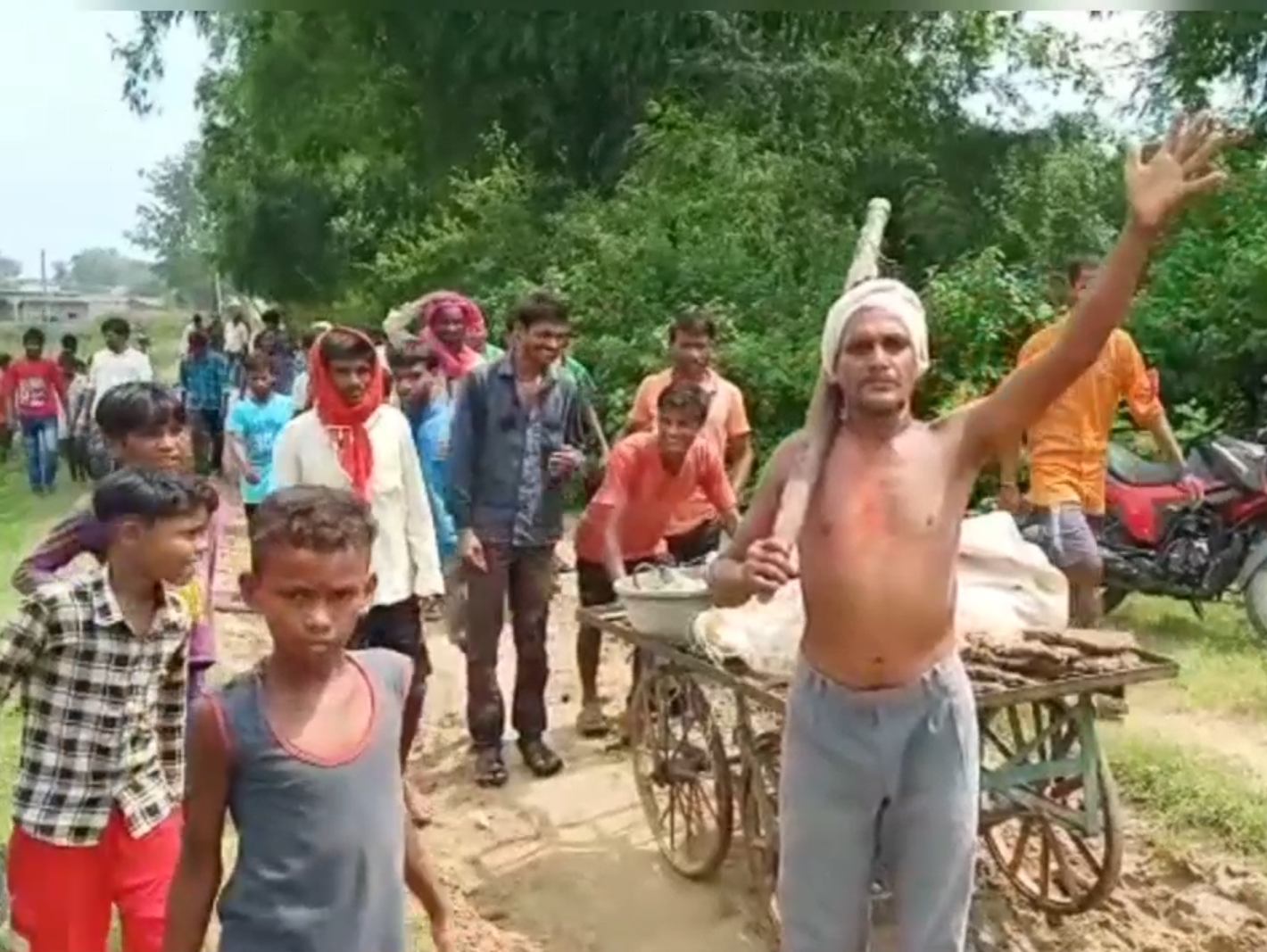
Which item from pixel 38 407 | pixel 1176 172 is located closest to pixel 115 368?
pixel 38 407

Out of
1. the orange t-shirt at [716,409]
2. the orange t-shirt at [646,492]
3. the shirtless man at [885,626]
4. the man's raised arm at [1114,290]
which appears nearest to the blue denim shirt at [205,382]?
the orange t-shirt at [716,409]

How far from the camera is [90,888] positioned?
3.17 meters

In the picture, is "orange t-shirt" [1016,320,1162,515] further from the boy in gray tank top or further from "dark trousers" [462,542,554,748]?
the boy in gray tank top

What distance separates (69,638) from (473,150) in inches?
678

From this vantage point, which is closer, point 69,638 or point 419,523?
point 69,638

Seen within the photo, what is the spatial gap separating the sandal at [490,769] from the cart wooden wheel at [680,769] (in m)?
0.72

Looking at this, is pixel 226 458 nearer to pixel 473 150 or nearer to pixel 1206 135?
pixel 1206 135

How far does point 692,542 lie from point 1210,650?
2.86 m

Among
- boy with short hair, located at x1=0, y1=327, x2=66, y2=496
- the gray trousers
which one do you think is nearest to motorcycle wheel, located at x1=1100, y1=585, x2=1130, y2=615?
the gray trousers

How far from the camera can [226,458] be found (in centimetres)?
1020

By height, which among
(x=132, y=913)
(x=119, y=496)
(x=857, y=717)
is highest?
(x=119, y=496)

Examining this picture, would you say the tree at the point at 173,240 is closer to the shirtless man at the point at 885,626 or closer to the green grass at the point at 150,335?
the green grass at the point at 150,335

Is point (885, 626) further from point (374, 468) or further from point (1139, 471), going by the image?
point (1139, 471)

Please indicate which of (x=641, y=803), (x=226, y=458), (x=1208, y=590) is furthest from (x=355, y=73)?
(x=641, y=803)
